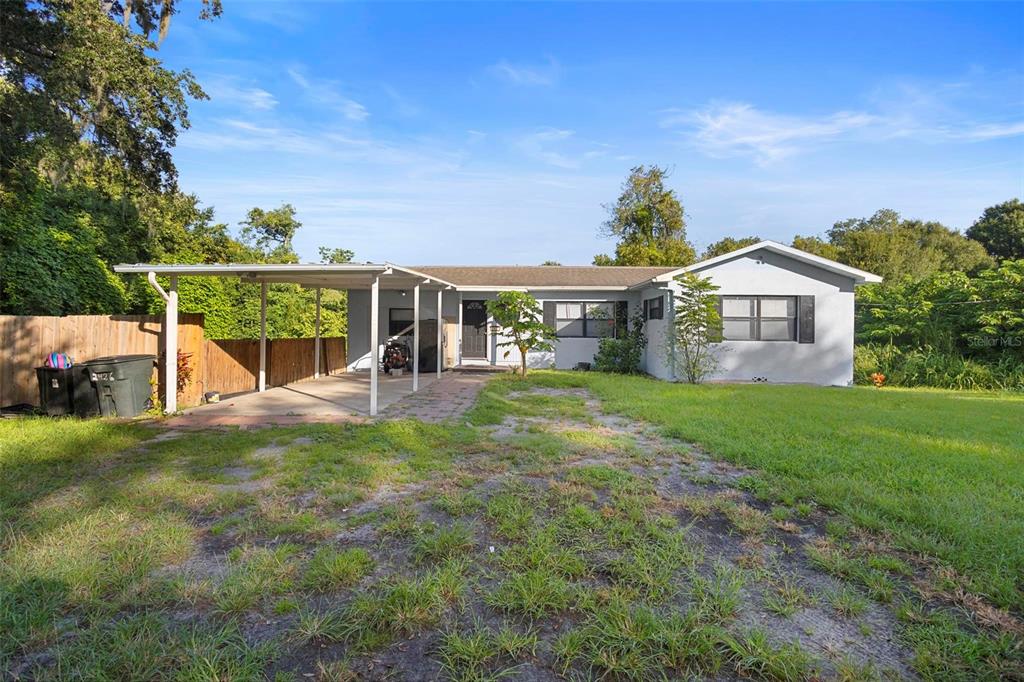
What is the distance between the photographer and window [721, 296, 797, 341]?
13.7 metres

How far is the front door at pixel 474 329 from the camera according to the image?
17.6 metres

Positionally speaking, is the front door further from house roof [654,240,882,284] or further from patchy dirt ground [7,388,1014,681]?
patchy dirt ground [7,388,1014,681]

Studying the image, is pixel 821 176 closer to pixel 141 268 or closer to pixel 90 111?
pixel 141 268

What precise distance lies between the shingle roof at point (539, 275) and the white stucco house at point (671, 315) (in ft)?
0.34

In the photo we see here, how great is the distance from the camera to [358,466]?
536 centimetres

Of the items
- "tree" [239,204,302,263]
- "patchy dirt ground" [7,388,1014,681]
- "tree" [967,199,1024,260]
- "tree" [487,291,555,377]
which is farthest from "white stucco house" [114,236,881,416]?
"tree" [967,199,1024,260]

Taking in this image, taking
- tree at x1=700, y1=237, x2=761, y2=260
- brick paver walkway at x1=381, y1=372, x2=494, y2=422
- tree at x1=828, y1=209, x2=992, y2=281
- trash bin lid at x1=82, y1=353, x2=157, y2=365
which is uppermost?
tree at x1=700, y1=237, x2=761, y2=260

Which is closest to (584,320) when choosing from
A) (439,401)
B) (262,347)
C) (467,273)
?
(467,273)

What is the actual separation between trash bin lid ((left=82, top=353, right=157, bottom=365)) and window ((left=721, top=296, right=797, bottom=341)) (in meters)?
12.8

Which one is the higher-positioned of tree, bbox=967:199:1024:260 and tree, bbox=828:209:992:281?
tree, bbox=967:199:1024:260

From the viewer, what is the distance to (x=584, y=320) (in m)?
17.0

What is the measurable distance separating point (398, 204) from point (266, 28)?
25.6 feet

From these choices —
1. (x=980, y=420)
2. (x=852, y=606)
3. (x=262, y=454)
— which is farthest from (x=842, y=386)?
(x=262, y=454)

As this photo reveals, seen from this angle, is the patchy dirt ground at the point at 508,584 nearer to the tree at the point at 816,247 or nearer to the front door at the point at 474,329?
the front door at the point at 474,329
